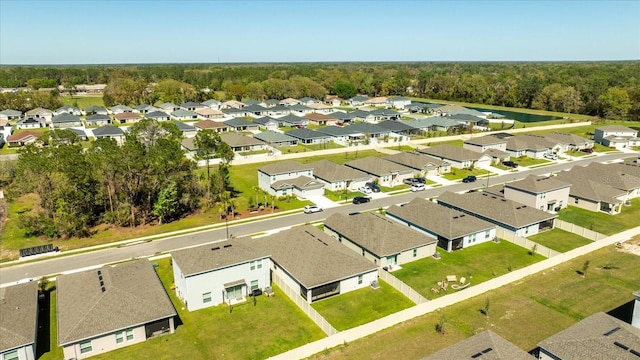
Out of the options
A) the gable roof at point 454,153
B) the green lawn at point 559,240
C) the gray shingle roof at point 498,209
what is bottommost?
the green lawn at point 559,240

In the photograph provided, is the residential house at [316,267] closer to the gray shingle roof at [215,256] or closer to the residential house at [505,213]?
the gray shingle roof at [215,256]

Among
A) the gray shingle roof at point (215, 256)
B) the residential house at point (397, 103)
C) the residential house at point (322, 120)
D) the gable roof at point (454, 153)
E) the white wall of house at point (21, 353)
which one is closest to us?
the white wall of house at point (21, 353)

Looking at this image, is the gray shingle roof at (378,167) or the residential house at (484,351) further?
the gray shingle roof at (378,167)

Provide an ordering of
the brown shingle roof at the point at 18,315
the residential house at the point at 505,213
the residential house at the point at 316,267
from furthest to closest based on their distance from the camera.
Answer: the residential house at the point at 505,213, the residential house at the point at 316,267, the brown shingle roof at the point at 18,315

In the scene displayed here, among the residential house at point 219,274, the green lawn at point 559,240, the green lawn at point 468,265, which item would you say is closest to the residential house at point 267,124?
the green lawn at point 468,265

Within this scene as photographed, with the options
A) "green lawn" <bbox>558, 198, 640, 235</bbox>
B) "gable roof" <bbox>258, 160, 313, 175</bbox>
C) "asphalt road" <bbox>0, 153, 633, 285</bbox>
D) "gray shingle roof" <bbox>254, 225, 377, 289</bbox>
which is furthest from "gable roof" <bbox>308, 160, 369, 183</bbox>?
"green lawn" <bbox>558, 198, 640, 235</bbox>

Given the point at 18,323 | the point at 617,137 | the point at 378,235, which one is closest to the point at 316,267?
the point at 378,235

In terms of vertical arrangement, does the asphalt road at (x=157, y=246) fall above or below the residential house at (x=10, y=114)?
below
